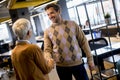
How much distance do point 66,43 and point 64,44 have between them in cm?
3

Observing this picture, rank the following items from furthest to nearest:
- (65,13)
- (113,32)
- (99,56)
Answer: (65,13) < (113,32) < (99,56)

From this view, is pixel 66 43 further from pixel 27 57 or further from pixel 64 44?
pixel 27 57

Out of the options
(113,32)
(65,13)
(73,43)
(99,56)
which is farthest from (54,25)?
(65,13)

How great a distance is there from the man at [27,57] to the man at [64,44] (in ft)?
1.41

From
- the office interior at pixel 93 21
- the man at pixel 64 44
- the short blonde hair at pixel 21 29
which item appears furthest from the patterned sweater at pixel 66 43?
the short blonde hair at pixel 21 29

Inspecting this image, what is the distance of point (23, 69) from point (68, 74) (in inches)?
28.2

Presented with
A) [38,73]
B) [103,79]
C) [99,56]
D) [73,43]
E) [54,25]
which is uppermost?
[54,25]

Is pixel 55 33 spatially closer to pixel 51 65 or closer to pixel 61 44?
pixel 61 44

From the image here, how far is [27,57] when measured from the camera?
6.83ft

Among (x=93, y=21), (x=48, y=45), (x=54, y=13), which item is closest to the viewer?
(x=54, y=13)

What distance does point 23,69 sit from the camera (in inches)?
84.4

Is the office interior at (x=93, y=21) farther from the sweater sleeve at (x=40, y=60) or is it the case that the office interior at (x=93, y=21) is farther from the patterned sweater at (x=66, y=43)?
the sweater sleeve at (x=40, y=60)

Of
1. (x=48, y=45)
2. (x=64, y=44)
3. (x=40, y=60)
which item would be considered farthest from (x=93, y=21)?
(x=40, y=60)

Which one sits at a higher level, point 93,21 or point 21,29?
point 21,29
